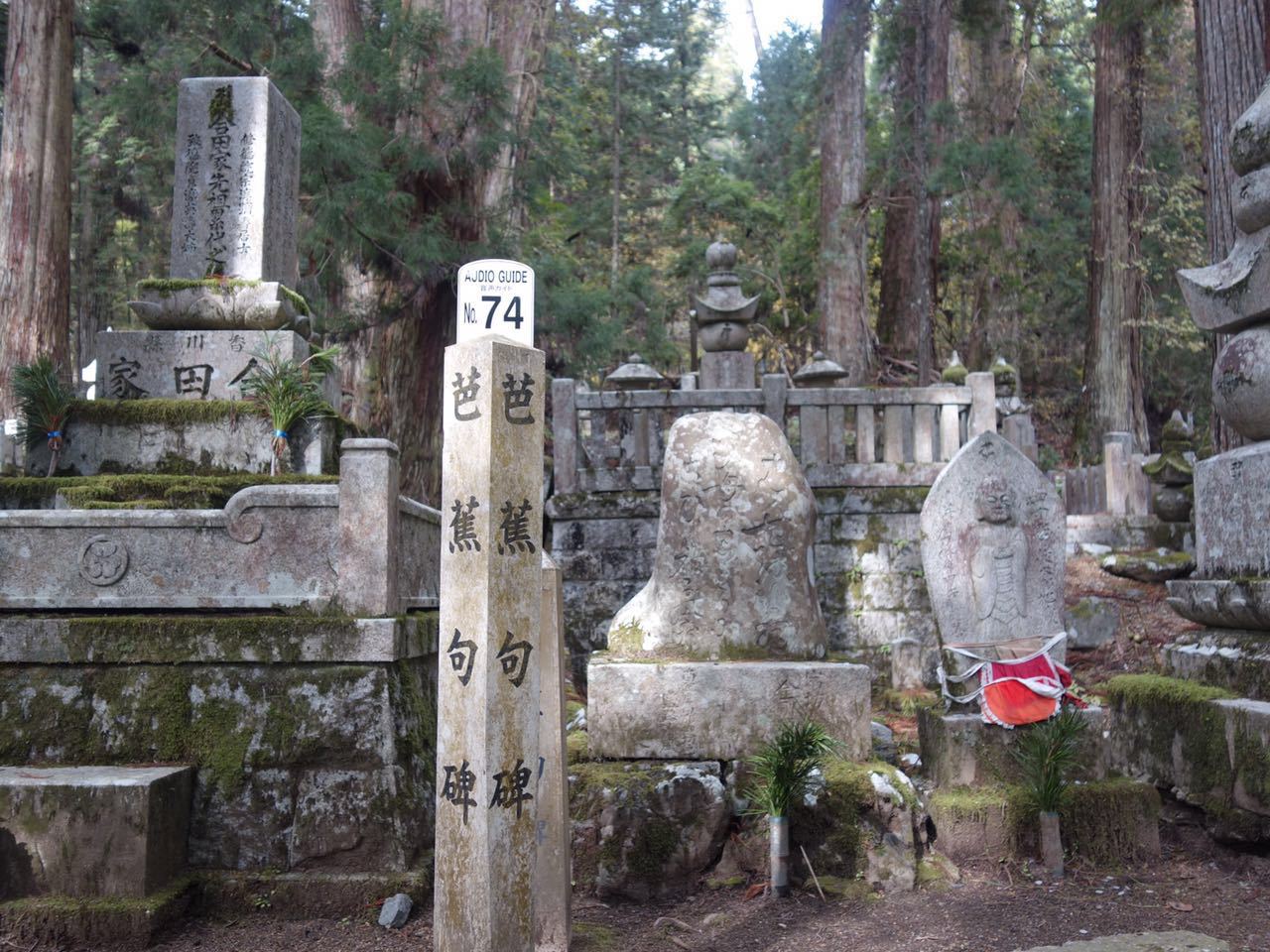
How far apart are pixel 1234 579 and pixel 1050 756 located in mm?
1057

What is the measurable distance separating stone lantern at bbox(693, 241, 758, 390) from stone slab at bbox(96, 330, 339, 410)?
7.21m

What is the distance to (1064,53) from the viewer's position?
24750 mm

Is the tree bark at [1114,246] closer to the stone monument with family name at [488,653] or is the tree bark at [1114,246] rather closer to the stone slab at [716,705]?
the stone slab at [716,705]

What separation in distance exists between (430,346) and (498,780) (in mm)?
8953

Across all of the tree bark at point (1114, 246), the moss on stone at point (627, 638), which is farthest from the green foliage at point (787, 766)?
the tree bark at point (1114, 246)

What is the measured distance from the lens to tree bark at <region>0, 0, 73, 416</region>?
1002cm

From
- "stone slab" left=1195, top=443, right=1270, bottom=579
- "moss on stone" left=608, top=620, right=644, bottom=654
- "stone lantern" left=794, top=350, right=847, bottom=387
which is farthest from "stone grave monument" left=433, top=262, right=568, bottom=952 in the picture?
"stone lantern" left=794, top=350, right=847, bottom=387

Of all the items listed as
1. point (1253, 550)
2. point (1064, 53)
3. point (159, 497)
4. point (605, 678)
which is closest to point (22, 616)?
point (159, 497)

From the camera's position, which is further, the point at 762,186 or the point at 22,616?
the point at 762,186

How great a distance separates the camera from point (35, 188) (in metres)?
10.2

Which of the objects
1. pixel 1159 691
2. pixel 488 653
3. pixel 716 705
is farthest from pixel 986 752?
pixel 488 653

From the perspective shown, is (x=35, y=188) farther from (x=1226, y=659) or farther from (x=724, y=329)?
(x=1226, y=659)

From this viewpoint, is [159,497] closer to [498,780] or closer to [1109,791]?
[498,780]

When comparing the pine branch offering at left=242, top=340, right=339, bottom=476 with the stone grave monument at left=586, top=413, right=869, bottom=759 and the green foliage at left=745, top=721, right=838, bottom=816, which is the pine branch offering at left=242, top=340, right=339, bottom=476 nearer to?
the stone grave monument at left=586, top=413, right=869, bottom=759
